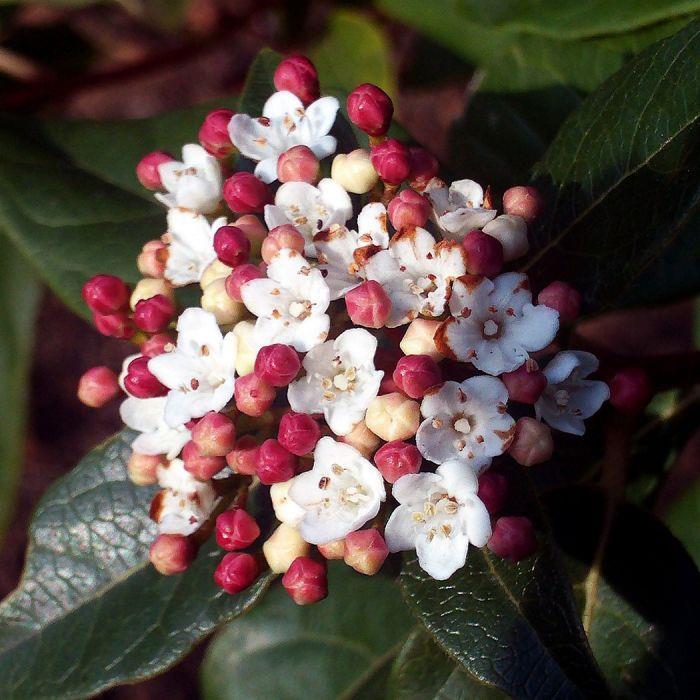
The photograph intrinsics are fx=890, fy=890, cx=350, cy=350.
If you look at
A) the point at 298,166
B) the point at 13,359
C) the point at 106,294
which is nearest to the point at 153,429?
the point at 106,294

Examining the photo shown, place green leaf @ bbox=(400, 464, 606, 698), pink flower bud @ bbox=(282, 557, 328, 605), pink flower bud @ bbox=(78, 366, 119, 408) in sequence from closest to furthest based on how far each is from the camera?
green leaf @ bbox=(400, 464, 606, 698) < pink flower bud @ bbox=(282, 557, 328, 605) < pink flower bud @ bbox=(78, 366, 119, 408)

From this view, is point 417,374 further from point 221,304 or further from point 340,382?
point 221,304

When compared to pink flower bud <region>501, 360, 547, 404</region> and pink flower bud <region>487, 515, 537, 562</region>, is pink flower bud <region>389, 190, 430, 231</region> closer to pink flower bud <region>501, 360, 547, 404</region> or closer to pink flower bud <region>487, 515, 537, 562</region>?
pink flower bud <region>501, 360, 547, 404</region>

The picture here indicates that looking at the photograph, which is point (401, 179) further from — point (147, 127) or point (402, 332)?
point (147, 127)

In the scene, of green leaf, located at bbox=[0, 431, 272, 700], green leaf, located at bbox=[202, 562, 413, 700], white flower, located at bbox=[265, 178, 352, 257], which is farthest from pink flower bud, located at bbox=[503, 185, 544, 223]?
green leaf, located at bbox=[202, 562, 413, 700]

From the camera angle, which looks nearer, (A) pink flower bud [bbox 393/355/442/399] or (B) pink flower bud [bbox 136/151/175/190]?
(A) pink flower bud [bbox 393/355/442/399]

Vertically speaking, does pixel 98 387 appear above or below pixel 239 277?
below
